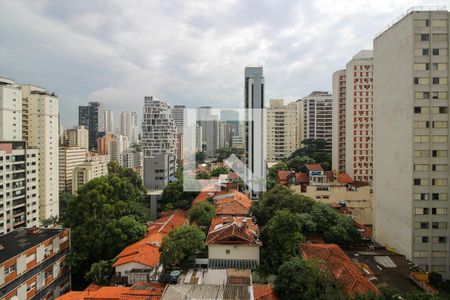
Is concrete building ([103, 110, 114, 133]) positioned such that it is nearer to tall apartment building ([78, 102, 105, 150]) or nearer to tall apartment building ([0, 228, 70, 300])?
tall apartment building ([78, 102, 105, 150])

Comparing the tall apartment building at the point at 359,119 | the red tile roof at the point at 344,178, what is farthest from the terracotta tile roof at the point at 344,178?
the tall apartment building at the point at 359,119

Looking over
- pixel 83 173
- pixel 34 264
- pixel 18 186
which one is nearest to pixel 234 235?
pixel 34 264

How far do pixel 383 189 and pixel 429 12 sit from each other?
21.0 feet

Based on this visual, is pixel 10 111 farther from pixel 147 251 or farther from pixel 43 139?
pixel 147 251

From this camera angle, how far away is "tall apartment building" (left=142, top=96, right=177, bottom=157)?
82.8 feet

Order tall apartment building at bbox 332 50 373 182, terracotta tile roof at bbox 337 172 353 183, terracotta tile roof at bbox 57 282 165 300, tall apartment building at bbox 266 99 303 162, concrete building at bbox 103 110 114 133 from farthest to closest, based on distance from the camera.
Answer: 1. concrete building at bbox 103 110 114 133
2. tall apartment building at bbox 266 99 303 162
3. tall apartment building at bbox 332 50 373 182
4. terracotta tile roof at bbox 337 172 353 183
5. terracotta tile roof at bbox 57 282 165 300

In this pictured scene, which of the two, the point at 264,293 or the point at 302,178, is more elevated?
the point at 302,178

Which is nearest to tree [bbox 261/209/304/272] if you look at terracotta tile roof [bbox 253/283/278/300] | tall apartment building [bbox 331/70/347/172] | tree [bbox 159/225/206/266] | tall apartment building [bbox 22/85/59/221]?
terracotta tile roof [bbox 253/283/278/300]

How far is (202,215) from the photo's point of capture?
11.4 m

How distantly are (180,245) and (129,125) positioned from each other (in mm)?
46803

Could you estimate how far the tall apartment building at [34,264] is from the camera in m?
7.40

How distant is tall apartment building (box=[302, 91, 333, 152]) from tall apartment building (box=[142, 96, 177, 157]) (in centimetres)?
1568

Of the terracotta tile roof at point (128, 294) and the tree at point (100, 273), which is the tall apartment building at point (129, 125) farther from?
the terracotta tile roof at point (128, 294)

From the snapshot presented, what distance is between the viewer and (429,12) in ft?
30.1
